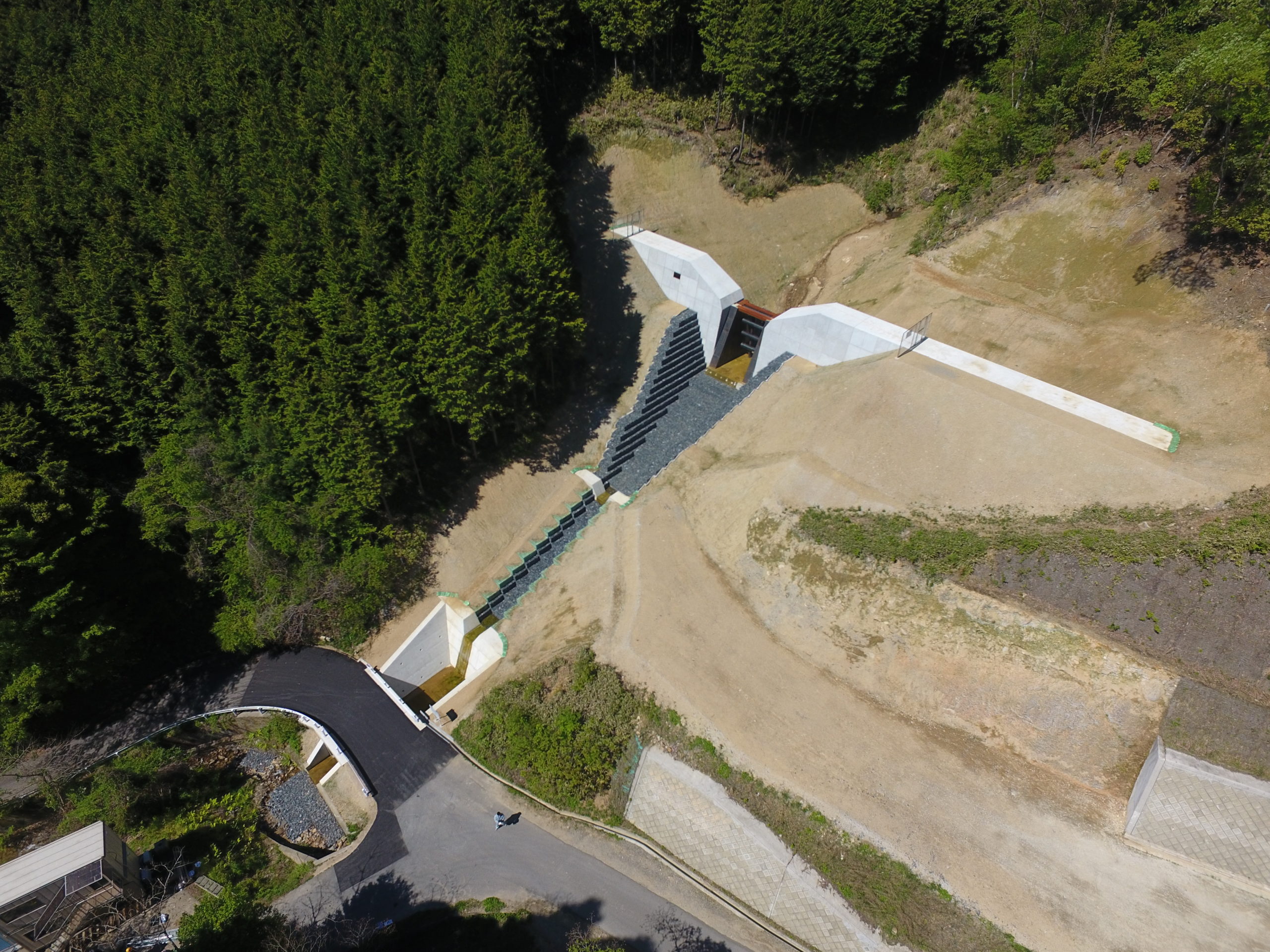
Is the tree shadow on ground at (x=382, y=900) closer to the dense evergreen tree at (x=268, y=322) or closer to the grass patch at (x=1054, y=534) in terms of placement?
the dense evergreen tree at (x=268, y=322)

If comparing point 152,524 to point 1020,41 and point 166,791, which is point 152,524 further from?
point 1020,41

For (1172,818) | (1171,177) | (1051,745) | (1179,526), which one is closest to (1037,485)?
(1179,526)

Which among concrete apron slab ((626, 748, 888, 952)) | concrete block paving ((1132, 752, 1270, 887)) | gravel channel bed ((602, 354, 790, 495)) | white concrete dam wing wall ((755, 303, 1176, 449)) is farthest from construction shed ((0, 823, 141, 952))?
white concrete dam wing wall ((755, 303, 1176, 449))

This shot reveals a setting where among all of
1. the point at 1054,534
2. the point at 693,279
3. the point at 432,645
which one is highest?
the point at 693,279

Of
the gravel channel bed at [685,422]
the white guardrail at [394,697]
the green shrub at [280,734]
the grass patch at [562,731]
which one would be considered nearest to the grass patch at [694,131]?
the gravel channel bed at [685,422]

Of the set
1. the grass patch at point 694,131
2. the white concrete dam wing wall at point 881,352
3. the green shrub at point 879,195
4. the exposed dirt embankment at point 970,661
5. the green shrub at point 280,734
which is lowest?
the green shrub at point 280,734

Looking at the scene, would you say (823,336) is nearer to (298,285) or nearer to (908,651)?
(908,651)

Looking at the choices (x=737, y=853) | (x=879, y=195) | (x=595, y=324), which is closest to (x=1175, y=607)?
(x=737, y=853)
